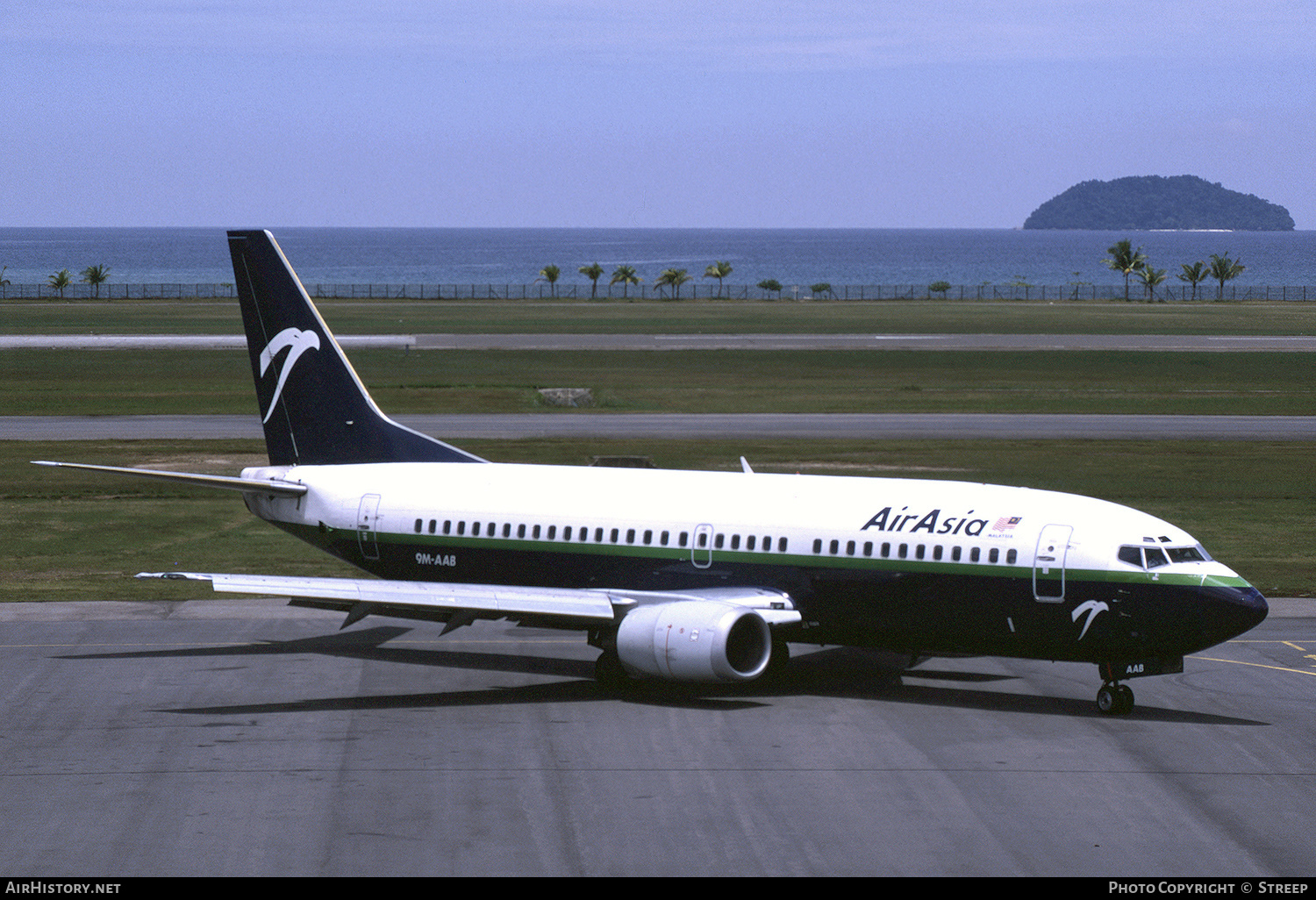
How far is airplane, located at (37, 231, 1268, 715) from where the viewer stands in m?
29.6

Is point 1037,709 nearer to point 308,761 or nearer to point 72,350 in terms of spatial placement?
point 308,761

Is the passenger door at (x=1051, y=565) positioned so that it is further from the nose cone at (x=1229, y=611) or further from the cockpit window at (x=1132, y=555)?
the nose cone at (x=1229, y=611)

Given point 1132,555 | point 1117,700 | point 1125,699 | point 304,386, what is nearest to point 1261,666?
point 1125,699

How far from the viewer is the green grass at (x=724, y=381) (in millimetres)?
89000

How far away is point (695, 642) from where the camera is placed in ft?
97.7

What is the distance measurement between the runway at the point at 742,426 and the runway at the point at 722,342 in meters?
41.1

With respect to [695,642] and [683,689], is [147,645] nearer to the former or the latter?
[683,689]

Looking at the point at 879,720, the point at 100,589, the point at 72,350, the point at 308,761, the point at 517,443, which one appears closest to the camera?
the point at 308,761

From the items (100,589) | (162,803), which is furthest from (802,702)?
(100,589)

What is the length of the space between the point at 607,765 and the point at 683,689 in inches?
242

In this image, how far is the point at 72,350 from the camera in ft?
397

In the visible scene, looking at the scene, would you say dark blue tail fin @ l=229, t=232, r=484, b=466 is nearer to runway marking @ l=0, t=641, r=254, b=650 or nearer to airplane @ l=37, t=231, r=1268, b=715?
airplane @ l=37, t=231, r=1268, b=715

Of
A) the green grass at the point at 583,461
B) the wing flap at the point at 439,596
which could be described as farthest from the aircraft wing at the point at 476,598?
the green grass at the point at 583,461
